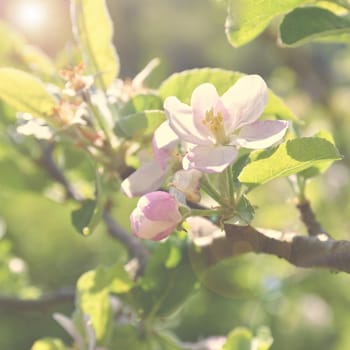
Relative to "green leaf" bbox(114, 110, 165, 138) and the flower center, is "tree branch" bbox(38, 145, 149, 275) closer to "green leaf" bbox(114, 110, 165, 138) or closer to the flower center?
"green leaf" bbox(114, 110, 165, 138)

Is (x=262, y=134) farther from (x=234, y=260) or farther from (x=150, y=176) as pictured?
(x=234, y=260)

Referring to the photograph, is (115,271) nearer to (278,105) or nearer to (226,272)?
(278,105)

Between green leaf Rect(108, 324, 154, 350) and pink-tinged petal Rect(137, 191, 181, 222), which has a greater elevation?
pink-tinged petal Rect(137, 191, 181, 222)

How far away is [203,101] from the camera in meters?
0.81

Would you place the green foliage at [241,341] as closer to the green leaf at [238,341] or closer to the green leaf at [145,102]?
the green leaf at [238,341]

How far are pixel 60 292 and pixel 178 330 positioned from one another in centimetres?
93

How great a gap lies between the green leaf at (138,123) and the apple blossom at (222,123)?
0.10 meters

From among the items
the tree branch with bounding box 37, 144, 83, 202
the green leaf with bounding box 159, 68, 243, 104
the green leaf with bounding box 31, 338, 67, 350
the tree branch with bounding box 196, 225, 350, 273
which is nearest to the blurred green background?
the tree branch with bounding box 37, 144, 83, 202

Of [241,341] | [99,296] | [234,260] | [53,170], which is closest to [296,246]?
[241,341]

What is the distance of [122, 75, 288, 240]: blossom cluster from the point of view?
78 cm

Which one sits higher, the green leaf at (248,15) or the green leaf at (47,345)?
the green leaf at (248,15)

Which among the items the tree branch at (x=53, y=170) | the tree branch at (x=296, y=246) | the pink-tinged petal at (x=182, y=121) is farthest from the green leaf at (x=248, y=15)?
the tree branch at (x=53, y=170)

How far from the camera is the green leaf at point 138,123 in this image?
929 mm

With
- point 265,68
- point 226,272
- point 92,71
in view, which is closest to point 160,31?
point 265,68
